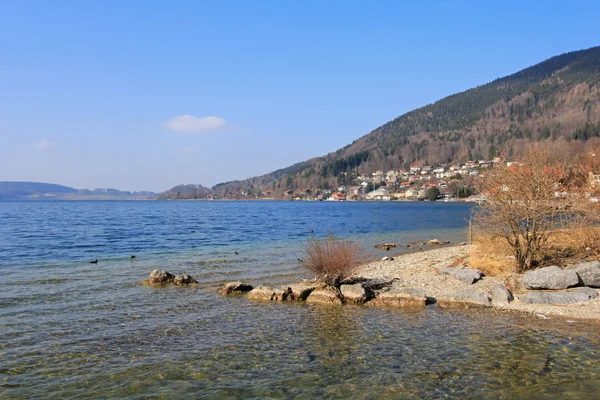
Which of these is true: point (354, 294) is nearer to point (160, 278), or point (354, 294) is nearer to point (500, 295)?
point (500, 295)

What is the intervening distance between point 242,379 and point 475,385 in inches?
173

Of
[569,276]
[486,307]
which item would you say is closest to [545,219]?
[569,276]

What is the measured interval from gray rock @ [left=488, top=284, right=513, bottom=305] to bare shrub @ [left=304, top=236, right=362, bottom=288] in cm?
484

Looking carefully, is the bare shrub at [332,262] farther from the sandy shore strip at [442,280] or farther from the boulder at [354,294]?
the sandy shore strip at [442,280]

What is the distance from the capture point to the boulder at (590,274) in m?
14.0

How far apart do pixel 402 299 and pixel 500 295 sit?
3061mm

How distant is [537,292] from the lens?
13.7m

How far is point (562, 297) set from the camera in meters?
13.2

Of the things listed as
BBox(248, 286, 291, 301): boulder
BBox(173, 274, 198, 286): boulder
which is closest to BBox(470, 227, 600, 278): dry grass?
BBox(248, 286, 291, 301): boulder

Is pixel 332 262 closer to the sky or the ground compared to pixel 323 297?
closer to the sky

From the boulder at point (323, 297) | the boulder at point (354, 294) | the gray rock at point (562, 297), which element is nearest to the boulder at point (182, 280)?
the boulder at point (323, 297)

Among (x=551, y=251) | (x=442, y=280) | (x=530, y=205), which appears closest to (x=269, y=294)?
(x=442, y=280)

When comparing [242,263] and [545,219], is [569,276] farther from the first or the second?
[242,263]

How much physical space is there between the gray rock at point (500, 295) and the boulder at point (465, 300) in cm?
27
